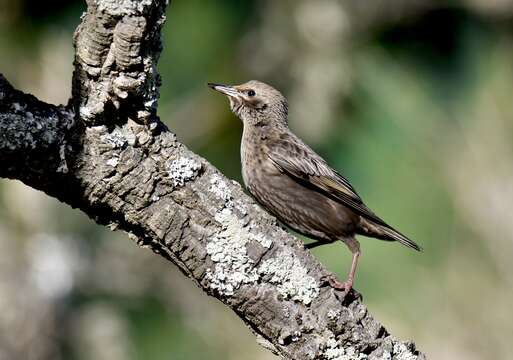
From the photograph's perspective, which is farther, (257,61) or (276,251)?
(257,61)

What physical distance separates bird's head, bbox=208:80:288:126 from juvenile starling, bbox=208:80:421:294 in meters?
0.20

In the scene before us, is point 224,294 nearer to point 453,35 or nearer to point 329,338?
point 329,338

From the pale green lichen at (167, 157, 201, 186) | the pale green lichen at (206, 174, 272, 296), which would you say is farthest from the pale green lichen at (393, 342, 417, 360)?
the pale green lichen at (167, 157, 201, 186)

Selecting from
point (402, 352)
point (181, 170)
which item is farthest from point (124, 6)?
point (402, 352)

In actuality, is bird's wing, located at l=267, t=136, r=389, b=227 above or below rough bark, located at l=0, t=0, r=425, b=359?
above

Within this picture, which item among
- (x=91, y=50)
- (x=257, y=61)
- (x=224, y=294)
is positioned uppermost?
(x=257, y=61)

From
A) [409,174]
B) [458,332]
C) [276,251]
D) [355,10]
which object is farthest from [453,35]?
[276,251]

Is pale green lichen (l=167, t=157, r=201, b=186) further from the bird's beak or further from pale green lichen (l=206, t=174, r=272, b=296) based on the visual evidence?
the bird's beak

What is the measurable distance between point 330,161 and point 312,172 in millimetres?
2267

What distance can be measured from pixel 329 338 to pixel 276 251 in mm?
454

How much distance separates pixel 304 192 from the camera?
19.6ft

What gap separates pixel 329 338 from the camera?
156 inches

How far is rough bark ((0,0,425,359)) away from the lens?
3535 mm

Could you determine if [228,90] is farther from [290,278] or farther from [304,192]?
[290,278]
